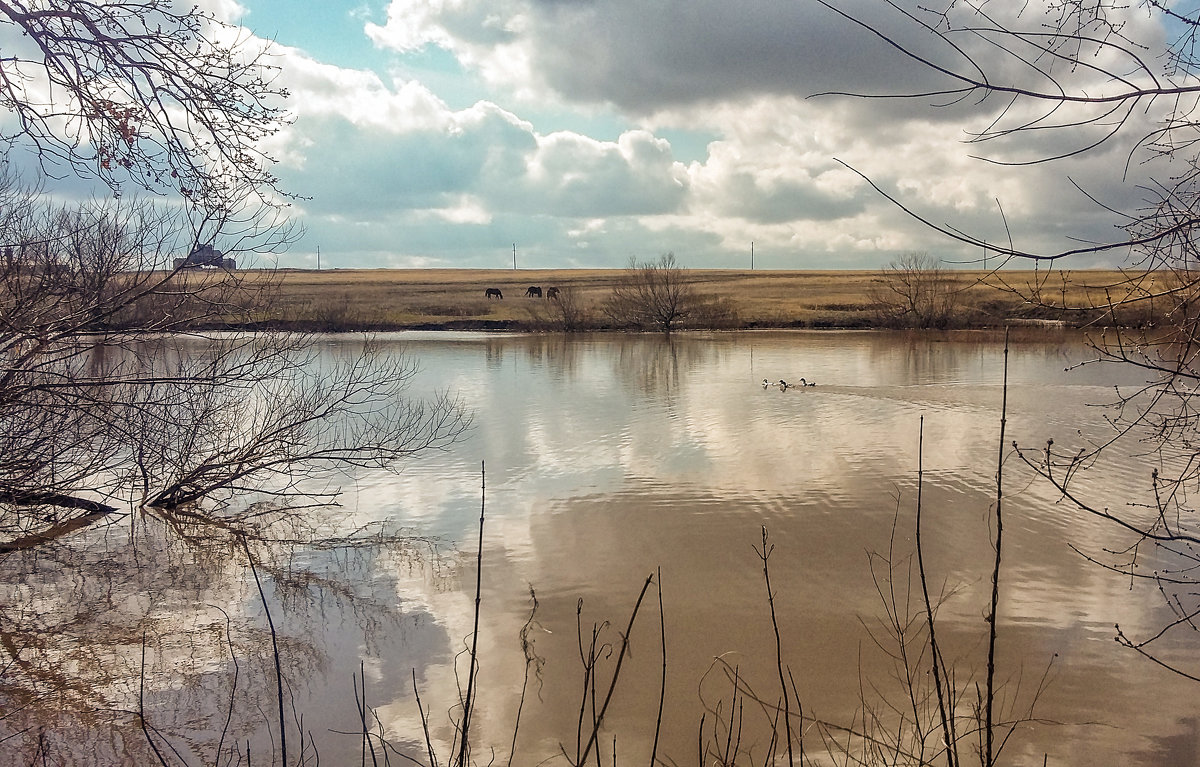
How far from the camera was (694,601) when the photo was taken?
6848mm

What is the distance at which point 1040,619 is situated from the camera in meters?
6.43

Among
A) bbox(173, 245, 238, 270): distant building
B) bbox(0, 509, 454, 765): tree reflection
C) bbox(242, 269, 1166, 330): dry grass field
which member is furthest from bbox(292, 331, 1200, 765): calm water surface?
bbox(242, 269, 1166, 330): dry grass field

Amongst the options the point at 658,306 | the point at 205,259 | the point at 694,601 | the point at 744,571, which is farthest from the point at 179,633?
the point at 658,306

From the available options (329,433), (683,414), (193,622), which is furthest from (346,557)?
(683,414)

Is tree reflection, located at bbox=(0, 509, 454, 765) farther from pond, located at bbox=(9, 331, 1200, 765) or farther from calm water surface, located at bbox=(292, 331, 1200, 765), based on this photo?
calm water surface, located at bbox=(292, 331, 1200, 765)

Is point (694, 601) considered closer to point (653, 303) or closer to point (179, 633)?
point (179, 633)

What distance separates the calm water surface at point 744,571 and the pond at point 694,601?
3 centimetres

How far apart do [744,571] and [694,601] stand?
80cm

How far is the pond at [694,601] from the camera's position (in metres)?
5.04

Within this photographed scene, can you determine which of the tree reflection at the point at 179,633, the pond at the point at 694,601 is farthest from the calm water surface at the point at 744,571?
the tree reflection at the point at 179,633

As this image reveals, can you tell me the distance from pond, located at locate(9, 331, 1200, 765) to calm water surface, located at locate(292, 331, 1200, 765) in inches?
1.1

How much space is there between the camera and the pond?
504 centimetres

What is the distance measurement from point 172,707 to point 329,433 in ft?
27.6

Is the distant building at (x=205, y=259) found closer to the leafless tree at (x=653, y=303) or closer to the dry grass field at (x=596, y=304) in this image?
the dry grass field at (x=596, y=304)
